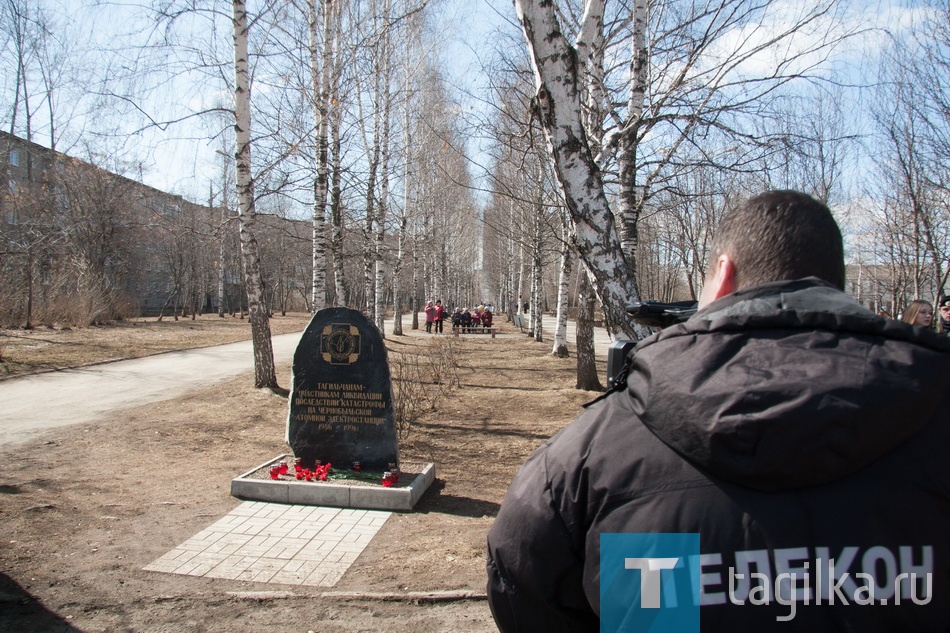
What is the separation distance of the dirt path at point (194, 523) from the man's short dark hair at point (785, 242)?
2.82 metres

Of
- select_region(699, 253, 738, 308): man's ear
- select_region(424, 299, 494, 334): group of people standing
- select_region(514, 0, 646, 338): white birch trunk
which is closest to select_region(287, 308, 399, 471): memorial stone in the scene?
select_region(514, 0, 646, 338): white birch trunk

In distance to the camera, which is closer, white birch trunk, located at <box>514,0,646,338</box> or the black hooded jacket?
the black hooded jacket

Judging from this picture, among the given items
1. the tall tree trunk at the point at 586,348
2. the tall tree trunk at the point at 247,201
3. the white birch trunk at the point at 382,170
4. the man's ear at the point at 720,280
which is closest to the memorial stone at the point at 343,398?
the tall tree trunk at the point at 247,201

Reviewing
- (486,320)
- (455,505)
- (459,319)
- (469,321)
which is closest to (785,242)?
(455,505)

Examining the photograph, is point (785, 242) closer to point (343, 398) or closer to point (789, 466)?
point (789, 466)

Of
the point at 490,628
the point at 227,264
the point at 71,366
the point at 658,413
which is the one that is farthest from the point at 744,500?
the point at 227,264

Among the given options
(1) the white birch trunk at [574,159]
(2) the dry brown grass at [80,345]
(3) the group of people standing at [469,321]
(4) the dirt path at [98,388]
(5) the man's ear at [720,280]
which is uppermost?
(1) the white birch trunk at [574,159]

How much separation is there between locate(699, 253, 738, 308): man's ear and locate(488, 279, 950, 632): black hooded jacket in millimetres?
118

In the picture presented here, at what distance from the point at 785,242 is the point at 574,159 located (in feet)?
10.0

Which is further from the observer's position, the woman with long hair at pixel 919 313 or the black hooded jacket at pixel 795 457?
the woman with long hair at pixel 919 313

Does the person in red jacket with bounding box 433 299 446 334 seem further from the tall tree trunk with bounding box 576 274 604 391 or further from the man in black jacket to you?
the man in black jacket

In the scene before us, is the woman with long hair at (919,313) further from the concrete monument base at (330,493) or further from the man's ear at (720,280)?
the man's ear at (720,280)

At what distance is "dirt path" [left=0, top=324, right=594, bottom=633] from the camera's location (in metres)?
3.39

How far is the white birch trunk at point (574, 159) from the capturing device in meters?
4.05
